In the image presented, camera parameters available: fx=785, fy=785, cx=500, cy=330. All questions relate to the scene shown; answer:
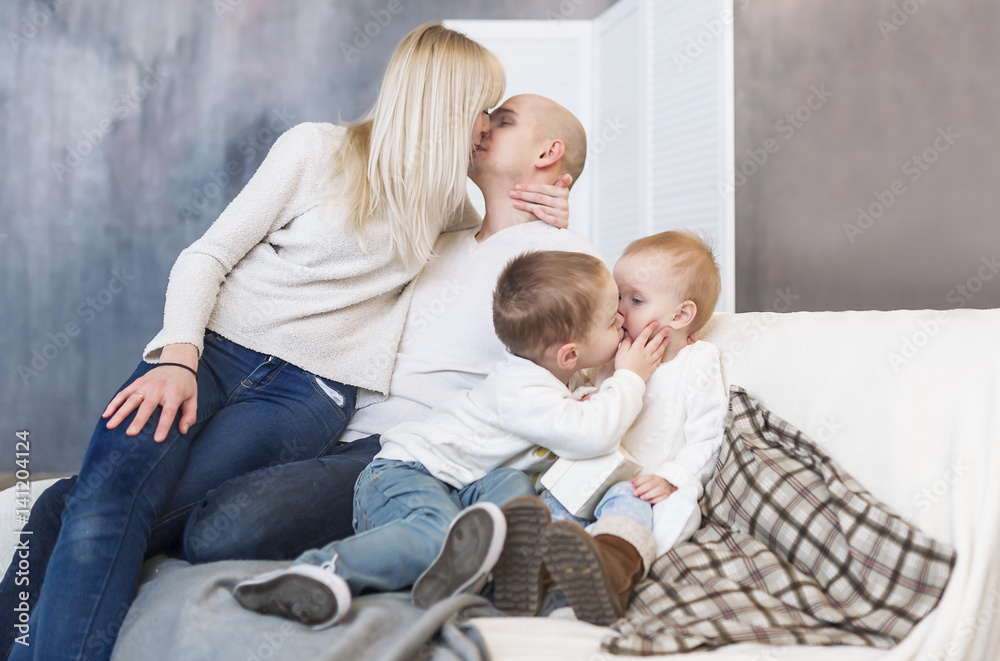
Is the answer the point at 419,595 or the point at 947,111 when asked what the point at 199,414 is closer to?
the point at 419,595

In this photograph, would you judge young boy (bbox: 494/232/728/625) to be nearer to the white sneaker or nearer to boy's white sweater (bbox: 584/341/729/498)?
boy's white sweater (bbox: 584/341/729/498)

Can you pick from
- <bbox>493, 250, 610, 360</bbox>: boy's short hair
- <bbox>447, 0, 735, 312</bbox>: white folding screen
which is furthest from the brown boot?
<bbox>447, 0, 735, 312</bbox>: white folding screen

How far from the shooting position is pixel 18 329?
348 centimetres

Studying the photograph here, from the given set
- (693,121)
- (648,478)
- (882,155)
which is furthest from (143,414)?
(882,155)

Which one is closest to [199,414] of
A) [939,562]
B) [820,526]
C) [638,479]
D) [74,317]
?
[638,479]

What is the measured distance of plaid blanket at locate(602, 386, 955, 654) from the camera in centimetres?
96

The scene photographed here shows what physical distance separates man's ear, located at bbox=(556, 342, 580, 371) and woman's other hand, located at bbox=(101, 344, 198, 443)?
1.98ft

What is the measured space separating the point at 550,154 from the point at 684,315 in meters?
0.50

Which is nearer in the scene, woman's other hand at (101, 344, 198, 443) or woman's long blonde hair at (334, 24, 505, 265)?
woman's other hand at (101, 344, 198, 443)

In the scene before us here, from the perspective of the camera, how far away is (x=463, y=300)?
159cm

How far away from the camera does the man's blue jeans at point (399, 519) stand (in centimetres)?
105

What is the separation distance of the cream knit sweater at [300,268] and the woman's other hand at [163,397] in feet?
0.58

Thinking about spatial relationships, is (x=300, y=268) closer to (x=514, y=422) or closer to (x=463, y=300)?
(x=463, y=300)

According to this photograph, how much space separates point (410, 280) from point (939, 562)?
106cm
